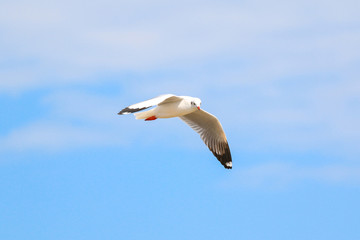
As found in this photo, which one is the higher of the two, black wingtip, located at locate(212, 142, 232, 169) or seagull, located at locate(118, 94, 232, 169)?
seagull, located at locate(118, 94, 232, 169)

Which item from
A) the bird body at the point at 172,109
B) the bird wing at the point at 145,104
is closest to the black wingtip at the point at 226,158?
the bird body at the point at 172,109

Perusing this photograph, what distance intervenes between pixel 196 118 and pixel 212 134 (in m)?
0.56

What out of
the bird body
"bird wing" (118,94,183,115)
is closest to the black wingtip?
the bird body

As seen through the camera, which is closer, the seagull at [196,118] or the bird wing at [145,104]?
the bird wing at [145,104]

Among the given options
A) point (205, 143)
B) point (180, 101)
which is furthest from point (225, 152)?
point (180, 101)

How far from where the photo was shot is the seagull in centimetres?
1211

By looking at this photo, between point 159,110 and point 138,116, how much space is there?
0.50 meters

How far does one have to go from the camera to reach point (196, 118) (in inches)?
547

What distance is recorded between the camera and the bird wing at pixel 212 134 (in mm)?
13853

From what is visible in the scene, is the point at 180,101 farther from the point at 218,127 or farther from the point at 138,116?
the point at 218,127

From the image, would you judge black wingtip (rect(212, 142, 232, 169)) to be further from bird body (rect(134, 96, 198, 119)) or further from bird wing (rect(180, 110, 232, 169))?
bird body (rect(134, 96, 198, 119))

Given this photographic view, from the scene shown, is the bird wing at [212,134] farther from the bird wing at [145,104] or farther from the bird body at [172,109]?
the bird wing at [145,104]

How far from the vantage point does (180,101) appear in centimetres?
1216

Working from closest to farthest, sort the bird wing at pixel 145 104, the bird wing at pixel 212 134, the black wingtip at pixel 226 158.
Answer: the bird wing at pixel 145 104
the bird wing at pixel 212 134
the black wingtip at pixel 226 158
